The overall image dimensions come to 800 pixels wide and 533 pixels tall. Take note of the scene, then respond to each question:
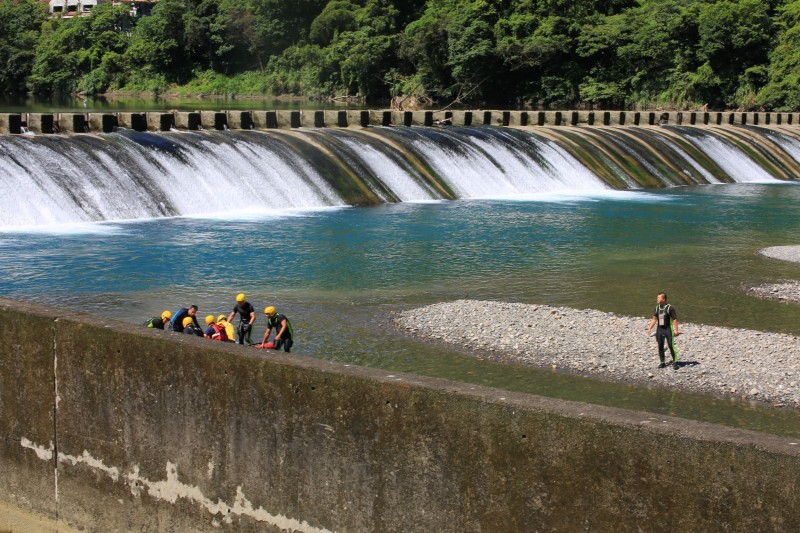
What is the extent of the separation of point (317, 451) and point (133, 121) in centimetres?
3574

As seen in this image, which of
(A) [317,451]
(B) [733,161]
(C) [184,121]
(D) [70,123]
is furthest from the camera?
(B) [733,161]

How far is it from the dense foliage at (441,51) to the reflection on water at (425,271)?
5976 centimetres

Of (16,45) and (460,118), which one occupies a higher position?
(16,45)

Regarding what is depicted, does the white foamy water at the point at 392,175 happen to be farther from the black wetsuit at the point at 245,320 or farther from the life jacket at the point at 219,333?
the life jacket at the point at 219,333

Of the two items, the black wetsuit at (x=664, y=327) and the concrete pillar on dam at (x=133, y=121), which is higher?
the concrete pillar on dam at (x=133, y=121)

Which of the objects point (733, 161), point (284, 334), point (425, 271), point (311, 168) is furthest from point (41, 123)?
point (733, 161)

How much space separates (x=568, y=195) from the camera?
4694 cm

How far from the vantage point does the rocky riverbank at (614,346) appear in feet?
61.0

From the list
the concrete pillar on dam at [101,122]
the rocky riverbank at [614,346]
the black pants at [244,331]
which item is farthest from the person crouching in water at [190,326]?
the concrete pillar on dam at [101,122]

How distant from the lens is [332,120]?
5150 centimetres

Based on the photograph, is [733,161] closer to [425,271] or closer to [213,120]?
[213,120]

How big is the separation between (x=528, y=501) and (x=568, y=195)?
39.4 meters

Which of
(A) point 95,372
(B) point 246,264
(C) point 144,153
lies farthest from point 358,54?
(A) point 95,372

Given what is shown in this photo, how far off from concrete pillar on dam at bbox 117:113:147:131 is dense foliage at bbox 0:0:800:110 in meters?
62.6
